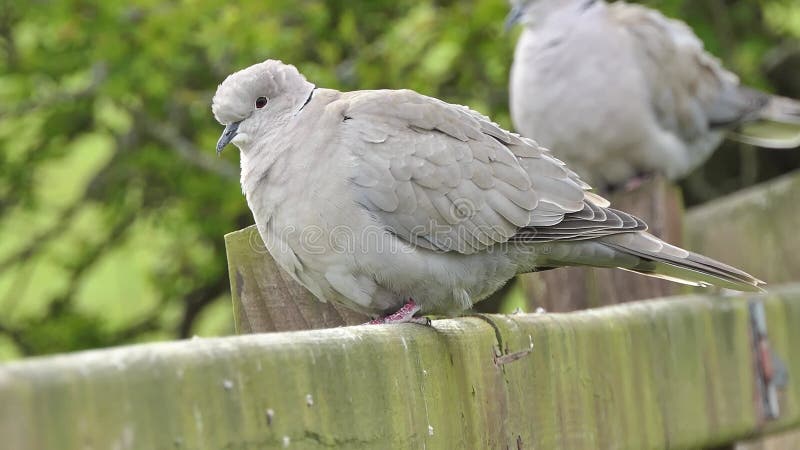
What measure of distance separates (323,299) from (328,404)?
3.77 ft

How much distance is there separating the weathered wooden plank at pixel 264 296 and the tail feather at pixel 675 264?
3.05ft

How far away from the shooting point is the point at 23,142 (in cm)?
670

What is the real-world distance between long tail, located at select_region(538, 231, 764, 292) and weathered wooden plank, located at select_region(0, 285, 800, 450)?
0.12 meters

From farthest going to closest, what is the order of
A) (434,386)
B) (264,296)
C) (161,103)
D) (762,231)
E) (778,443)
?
(161,103) < (762,231) < (778,443) < (264,296) < (434,386)

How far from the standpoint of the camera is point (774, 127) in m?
6.99

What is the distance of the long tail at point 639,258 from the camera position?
3.45 metres

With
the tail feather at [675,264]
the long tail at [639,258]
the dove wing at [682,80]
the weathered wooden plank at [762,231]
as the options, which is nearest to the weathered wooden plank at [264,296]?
the long tail at [639,258]

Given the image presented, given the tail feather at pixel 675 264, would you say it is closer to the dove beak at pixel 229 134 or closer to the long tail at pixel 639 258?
the long tail at pixel 639 258

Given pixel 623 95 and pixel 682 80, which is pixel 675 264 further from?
pixel 682 80

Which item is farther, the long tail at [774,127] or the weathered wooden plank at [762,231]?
the long tail at [774,127]

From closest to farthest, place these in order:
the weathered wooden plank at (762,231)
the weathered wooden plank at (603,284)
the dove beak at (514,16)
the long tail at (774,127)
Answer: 1. the weathered wooden plank at (603,284)
2. the weathered wooden plank at (762,231)
3. the dove beak at (514,16)
4. the long tail at (774,127)

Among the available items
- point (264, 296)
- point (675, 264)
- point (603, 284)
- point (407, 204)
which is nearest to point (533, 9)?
point (603, 284)

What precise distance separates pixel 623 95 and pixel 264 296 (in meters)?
3.96

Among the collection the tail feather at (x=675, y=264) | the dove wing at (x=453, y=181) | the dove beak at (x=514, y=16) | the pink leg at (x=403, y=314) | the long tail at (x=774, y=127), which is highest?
the dove beak at (x=514, y=16)
